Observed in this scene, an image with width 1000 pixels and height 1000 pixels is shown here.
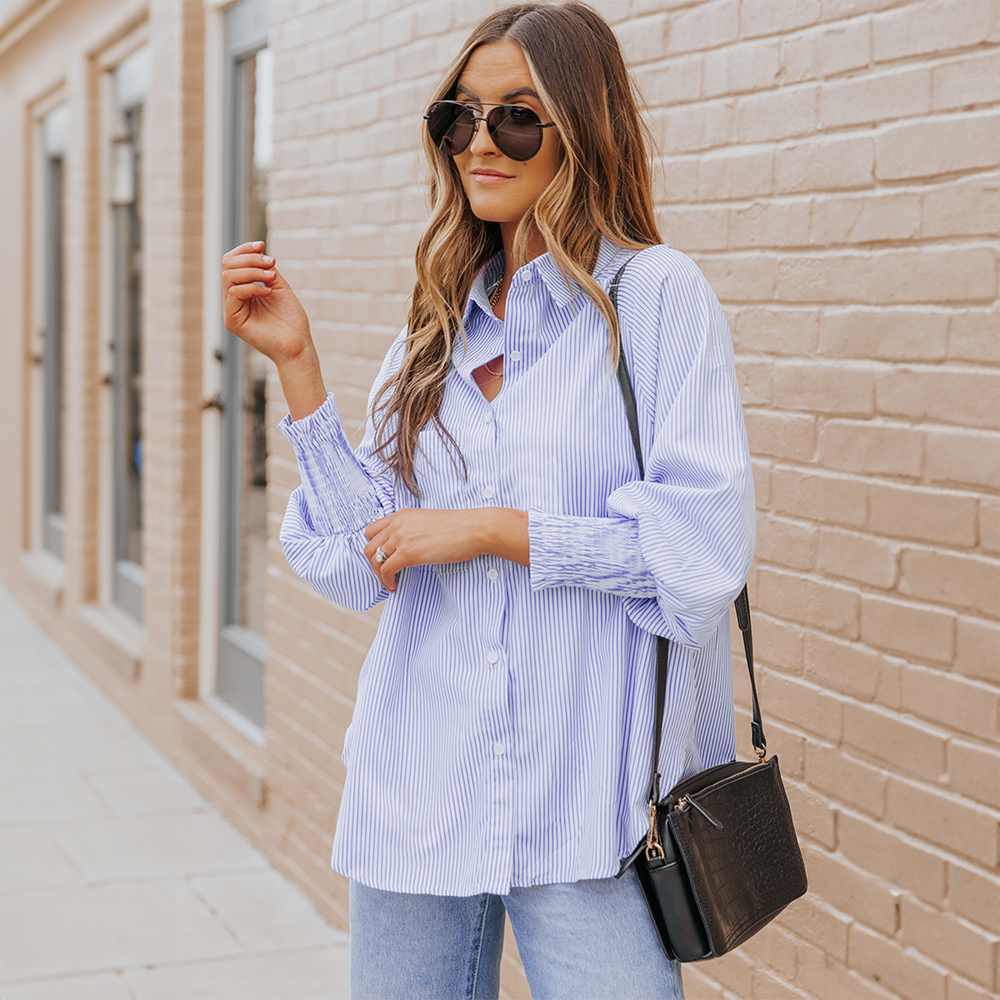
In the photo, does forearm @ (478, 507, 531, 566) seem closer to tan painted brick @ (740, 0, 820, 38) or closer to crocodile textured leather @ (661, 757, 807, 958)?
crocodile textured leather @ (661, 757, 807, 958)

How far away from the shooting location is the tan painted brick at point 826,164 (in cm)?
222

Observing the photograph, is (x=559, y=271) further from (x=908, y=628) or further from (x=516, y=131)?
(x=908, y=628)

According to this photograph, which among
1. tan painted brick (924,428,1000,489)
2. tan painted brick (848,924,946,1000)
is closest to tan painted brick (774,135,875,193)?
tan painted brick (924,428,1000,489)

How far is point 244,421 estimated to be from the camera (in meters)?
5.43

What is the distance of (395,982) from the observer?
5.85 ft

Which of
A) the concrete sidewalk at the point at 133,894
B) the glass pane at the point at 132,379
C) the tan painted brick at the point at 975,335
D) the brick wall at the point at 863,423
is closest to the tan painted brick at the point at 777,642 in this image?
the brick wall at the point at 863,423

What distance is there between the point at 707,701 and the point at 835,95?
3.55 feet

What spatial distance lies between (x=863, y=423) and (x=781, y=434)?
0.64ft

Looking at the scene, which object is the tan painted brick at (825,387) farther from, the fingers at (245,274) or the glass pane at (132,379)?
the glass pane at (132,379)

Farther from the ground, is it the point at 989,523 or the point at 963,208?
the point at 963,208

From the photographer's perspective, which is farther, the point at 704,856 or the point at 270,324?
the point at 270,324

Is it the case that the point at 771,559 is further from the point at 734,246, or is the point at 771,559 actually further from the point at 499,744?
the point at 499,744

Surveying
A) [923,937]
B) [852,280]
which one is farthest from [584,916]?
[852,280]

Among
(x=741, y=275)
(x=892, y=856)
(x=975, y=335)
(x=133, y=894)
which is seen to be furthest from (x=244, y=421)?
(x=975, y=335)
